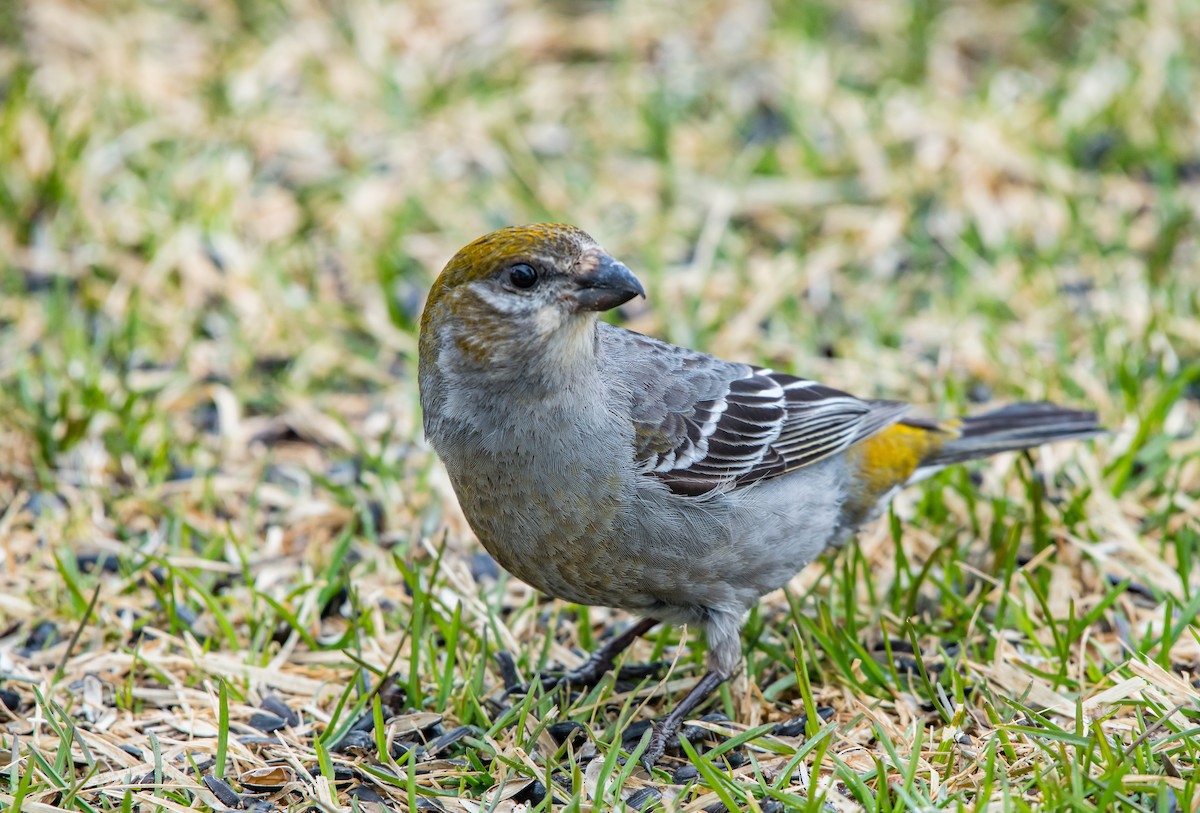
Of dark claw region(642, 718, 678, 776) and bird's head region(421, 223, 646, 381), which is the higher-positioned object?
bird's head region(421, 223, 646, 381)

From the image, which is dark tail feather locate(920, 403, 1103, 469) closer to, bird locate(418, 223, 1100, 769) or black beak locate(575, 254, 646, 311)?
bird locate(418, 223, 1100, 769)

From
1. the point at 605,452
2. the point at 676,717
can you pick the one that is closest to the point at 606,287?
the point at 605,452

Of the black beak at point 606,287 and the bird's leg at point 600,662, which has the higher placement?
the black beak at point 606,287

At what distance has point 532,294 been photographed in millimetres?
4332

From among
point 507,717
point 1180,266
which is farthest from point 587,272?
point 1180,266

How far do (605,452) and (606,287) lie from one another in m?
0.56

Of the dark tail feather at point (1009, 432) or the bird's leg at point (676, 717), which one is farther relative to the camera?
the dark tail feather at point (1009, 432)

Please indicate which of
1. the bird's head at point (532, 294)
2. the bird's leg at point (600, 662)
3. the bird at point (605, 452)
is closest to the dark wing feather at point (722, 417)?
the bird at point (605, 452)

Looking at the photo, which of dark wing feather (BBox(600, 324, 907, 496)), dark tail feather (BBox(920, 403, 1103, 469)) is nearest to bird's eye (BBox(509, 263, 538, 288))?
dark wing feather (BBox(600, 324, 907, 496))

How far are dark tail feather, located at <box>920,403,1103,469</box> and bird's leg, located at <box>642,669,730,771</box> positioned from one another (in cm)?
144

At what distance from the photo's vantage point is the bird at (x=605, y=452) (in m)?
4.36

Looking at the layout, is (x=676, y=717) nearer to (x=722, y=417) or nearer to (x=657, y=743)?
(x=657, y=743)

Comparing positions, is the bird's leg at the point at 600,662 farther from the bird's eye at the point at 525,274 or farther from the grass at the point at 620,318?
the bird's eye at the point at 525,274

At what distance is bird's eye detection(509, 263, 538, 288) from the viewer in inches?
171
